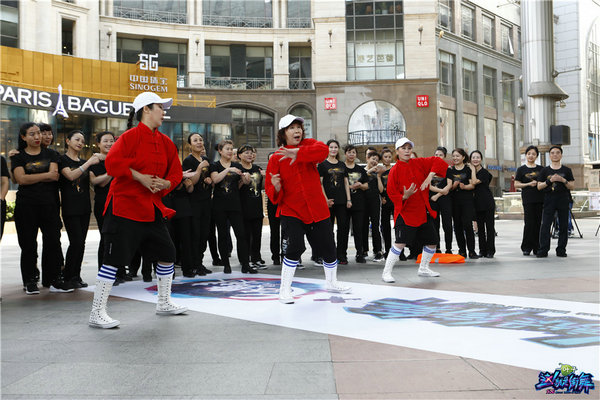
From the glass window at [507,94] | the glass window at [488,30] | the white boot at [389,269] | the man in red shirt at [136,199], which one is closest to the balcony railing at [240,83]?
the glass window at [488,30]

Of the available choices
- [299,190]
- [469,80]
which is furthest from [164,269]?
[469,80]

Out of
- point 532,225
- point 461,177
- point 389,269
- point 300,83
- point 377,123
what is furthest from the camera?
point 300,83

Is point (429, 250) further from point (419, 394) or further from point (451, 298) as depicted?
point (419, 394)

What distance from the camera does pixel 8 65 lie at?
2817 cm

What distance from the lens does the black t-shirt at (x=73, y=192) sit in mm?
6418

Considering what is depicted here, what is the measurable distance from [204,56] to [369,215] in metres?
35.3

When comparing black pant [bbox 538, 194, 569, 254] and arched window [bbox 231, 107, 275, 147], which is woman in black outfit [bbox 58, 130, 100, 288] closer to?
black pant [bbox 538, 194, 569, 254]

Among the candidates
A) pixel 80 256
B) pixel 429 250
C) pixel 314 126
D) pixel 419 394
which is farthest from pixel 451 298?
pixel 314 126

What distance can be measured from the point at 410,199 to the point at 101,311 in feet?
13.2

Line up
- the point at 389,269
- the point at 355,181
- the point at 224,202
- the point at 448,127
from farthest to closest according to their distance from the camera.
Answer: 1. the point at 448,127
2. the point at 355,181
3. the point at 224,202
4. the point at 389,269

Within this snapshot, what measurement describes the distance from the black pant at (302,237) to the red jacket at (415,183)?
1468 millimetres

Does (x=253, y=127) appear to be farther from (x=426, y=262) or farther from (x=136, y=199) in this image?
(x=136, y=199)

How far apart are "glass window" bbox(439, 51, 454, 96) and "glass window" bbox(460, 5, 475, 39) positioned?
337 centimetres

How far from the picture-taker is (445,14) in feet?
134
